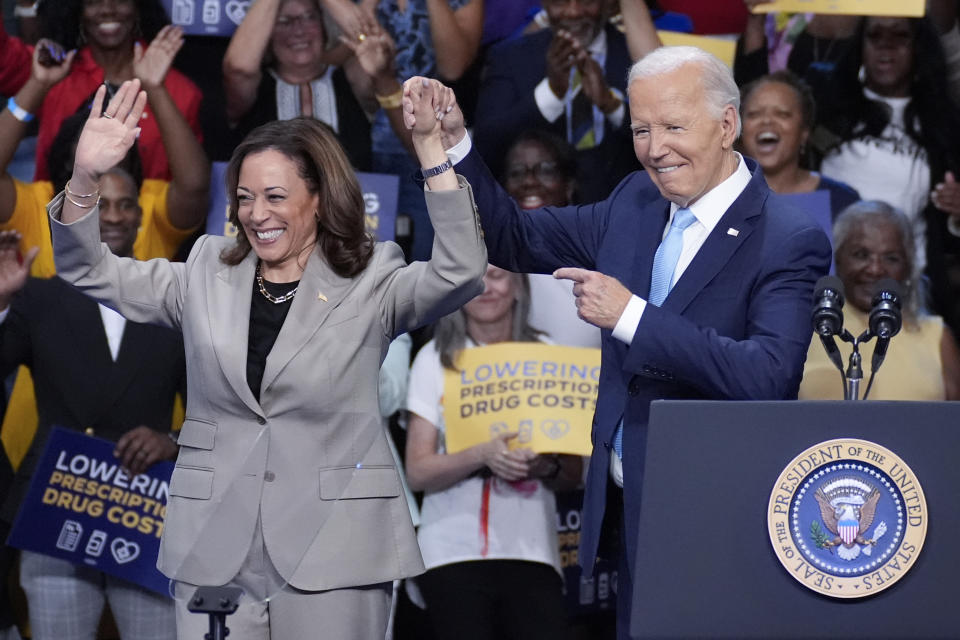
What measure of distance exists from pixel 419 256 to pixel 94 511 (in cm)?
151

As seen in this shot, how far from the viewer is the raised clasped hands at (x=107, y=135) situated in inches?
111

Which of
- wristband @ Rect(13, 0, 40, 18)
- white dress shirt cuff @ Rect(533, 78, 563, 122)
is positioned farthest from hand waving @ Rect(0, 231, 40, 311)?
white dress shirt cuff @ Rect(533, 78, 563, 122)

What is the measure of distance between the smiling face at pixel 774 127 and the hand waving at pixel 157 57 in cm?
208

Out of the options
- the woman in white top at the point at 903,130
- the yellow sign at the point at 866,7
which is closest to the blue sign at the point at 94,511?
the yellow sign at the point at 866,7

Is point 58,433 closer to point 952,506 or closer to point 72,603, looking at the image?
point 72,603

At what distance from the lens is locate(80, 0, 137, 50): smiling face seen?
16.3 ft

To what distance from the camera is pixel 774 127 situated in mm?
4840

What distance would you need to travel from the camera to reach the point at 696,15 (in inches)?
209

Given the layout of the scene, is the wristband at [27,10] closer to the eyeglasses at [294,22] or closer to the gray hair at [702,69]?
the eyeglasses at [294,22]

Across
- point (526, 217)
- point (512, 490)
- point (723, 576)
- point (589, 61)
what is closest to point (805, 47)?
point (589, 61)

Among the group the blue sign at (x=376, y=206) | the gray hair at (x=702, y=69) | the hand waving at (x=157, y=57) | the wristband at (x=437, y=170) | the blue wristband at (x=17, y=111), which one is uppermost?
the hand waving at (x=157, y=57)

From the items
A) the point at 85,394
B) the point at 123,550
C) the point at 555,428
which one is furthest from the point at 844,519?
the point at 85,394

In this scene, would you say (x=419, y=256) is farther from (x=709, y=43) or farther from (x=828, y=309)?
(x=828, y=309)

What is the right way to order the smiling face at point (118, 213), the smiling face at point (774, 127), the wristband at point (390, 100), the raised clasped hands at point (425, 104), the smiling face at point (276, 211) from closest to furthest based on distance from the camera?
the raised clasped hands at point (425, 104)
the smiling face at point (276, 211)
the smiling face at point (118, 213)
the wristband at point (390, 100)
the smiling face at point (774, 127)
